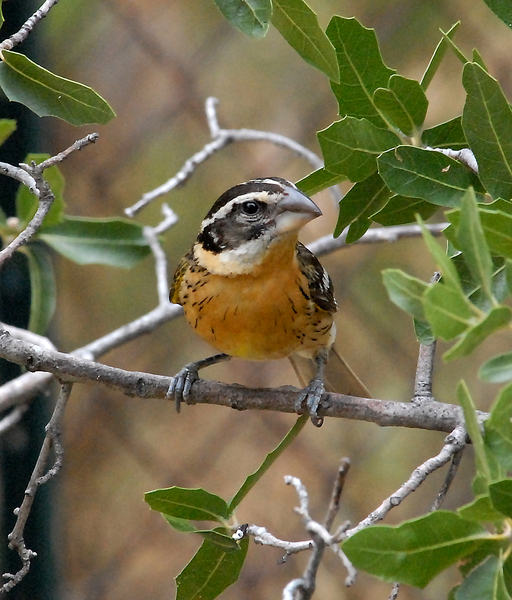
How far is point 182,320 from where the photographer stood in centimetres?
418

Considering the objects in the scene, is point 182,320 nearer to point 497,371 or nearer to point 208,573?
point 208,573

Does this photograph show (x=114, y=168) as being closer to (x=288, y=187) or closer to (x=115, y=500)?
(x=115, y=500)

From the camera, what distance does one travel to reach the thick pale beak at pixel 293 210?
209 cm

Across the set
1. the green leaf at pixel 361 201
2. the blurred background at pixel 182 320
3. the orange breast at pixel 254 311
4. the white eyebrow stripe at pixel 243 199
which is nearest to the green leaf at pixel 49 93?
the green leaf at pixel 361 201

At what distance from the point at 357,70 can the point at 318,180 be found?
248mm

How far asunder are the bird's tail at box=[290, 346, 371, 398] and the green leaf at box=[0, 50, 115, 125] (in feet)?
4.75

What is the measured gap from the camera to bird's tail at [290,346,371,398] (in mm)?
2752

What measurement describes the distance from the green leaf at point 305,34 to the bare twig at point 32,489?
3.01 ft

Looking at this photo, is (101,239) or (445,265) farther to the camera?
(101,239)

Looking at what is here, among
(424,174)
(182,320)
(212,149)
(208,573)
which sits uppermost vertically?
(212,149)

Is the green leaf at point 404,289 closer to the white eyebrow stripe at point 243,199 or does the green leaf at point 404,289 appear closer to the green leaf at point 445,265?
the green leaf at point 445,265

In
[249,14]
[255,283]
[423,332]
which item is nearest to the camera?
[249,14]

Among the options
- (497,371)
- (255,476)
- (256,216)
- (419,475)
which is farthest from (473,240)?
(256,216)

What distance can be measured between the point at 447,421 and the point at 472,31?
3.04m
